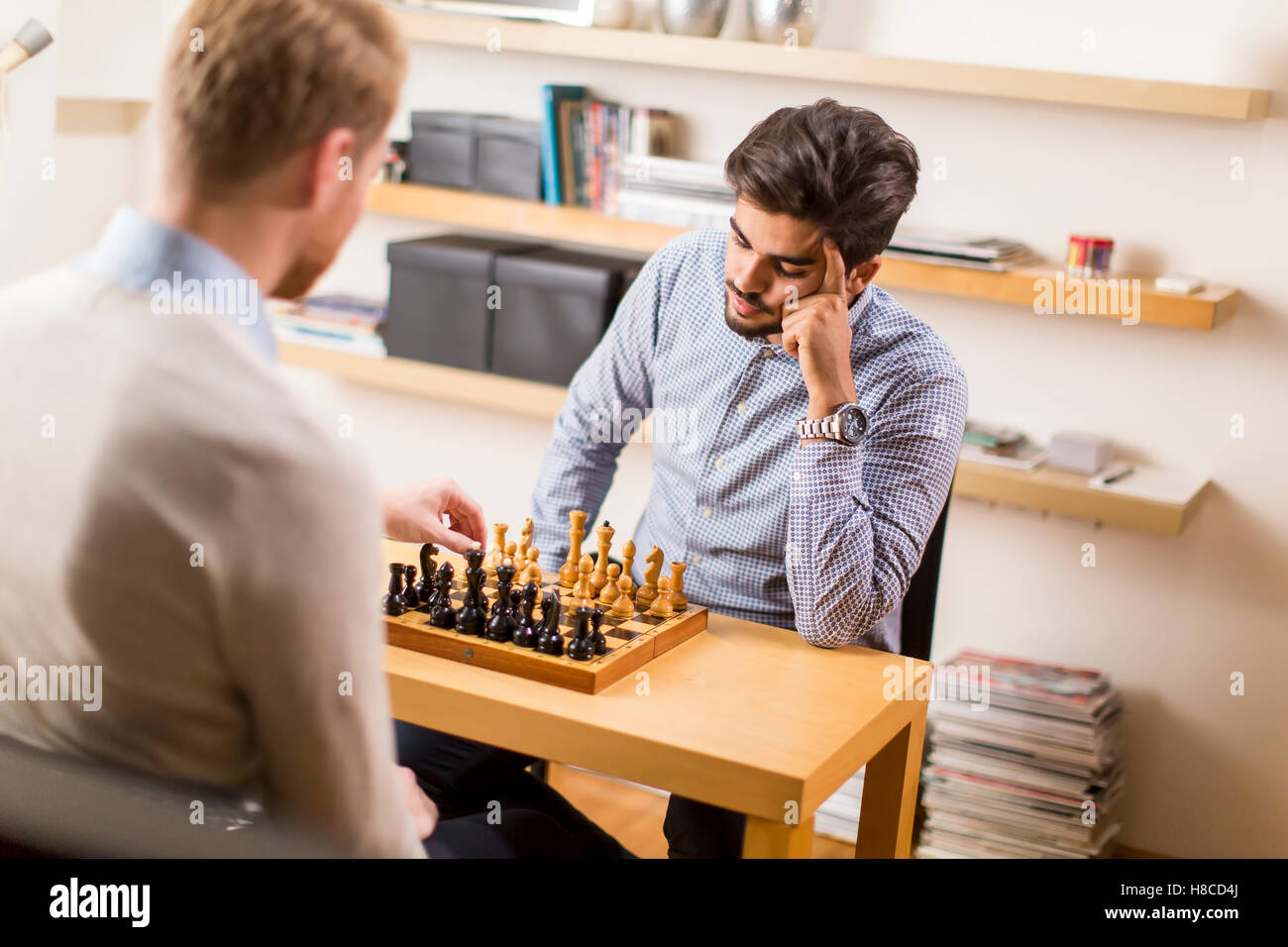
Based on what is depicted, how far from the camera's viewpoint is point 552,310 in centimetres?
287

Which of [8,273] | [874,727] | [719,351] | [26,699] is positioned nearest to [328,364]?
[8,273]

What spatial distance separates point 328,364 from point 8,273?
Answer: 0.81 metres

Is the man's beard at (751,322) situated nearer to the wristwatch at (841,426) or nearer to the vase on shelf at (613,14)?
A: the wristwatch at (841,426)

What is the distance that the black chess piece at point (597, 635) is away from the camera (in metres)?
1.51

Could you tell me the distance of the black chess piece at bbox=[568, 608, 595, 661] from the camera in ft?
4.91

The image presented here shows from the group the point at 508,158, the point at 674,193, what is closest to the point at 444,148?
the point at 508,158

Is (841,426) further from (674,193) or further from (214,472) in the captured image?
(674,193)

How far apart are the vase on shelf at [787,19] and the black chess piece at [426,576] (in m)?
1.50

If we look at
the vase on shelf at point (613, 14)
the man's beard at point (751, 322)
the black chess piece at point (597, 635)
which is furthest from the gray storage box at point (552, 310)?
the black chess piece at point (597, 635)

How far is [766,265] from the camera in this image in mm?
1854

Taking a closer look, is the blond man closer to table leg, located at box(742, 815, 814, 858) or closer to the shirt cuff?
table leg, located at box(742, 815, 814, 858)

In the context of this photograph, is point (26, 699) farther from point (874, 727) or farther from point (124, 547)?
point (874, 727)

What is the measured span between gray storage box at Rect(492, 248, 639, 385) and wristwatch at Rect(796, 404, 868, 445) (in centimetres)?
110

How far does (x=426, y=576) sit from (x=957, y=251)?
4.46 ft
